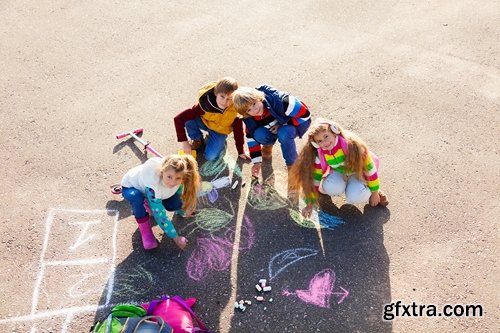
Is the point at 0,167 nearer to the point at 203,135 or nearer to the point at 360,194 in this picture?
the point at 203,135

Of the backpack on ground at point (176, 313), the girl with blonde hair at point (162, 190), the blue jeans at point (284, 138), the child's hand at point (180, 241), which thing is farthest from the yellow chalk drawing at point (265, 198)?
the backpack on ground at point (176, 313)

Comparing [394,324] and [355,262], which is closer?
[394,324]

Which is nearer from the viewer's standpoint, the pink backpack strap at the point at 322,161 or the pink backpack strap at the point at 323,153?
the pink backpack strap at the point at 323,153

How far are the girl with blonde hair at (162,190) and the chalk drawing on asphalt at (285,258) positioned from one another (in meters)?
0.85

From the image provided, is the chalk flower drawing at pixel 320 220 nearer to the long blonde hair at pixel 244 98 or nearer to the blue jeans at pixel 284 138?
the blue jeans at pixel 284 138

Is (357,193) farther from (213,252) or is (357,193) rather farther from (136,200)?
(136,200)

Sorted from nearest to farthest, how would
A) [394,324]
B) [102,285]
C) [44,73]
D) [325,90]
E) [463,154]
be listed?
[394,324]
[102,285]
[463,154]
[325,90]
[44,73]

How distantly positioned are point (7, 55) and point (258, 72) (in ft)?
12.0

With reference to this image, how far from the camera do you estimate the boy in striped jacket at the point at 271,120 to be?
4691 mm

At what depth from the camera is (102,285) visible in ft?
14.6

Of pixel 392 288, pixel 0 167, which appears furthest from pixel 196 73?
pixel 392 288

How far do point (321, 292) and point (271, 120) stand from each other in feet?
5.73

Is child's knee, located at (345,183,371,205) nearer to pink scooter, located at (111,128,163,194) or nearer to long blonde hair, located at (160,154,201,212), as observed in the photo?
long blonde hair, located at (160,154,201,212)

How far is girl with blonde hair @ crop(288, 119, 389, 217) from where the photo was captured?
14.3 ft
